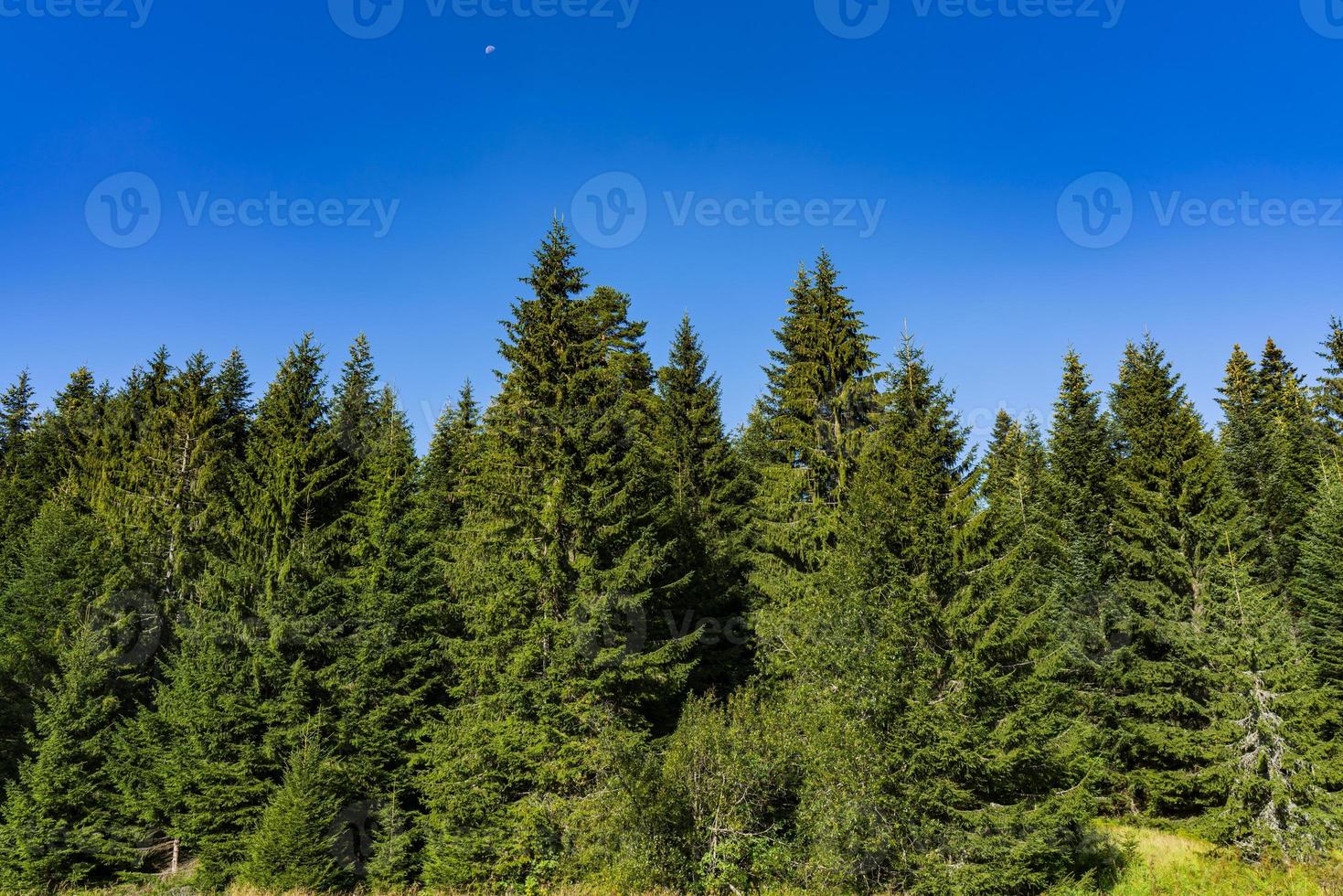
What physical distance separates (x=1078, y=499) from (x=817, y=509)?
1736 centimetres

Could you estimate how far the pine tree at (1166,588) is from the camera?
74.9 ft

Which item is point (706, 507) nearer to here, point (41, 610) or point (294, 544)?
point (294, 544)

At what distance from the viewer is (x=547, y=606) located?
17.7 metres

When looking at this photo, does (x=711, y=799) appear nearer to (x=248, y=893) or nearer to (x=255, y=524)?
(x=248, y=893)

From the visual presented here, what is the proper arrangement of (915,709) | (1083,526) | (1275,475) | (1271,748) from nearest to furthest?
(915,709), (1271,748), (1083,526), (1275,475)

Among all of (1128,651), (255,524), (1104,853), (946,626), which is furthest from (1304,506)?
(255,524)

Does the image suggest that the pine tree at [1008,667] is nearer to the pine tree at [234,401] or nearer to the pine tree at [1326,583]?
the pine tree at [1326,583]

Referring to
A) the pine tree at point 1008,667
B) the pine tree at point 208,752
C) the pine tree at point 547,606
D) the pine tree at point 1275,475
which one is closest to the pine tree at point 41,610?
the pine tree at point 208,752

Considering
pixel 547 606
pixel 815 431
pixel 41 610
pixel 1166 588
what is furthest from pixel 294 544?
pixel 1166 588

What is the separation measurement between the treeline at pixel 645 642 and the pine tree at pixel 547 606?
0.38 ft

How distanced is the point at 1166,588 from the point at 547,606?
78.8ft

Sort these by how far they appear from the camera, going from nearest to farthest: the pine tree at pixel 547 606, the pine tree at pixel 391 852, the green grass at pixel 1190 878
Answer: the green grass at pixel 1190 878 < the pine tree at pixel 547 606 < the pine tree at pixel 391 852

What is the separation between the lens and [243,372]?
31000 mm

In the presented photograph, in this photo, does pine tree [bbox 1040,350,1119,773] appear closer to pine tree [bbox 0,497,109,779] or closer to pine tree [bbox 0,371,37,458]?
pine tree [bbox 0,497,109,779]
